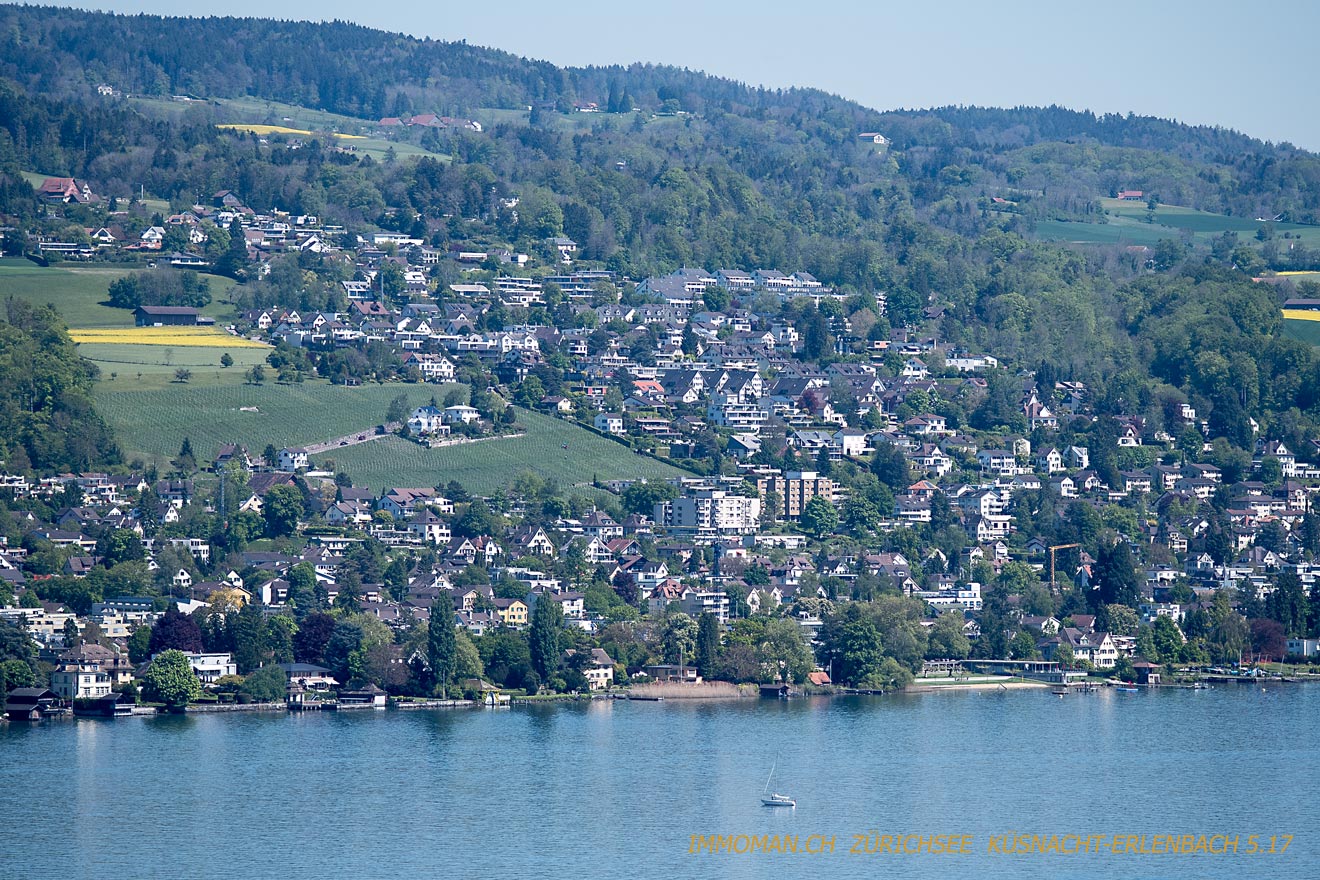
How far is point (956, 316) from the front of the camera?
99.6 metres

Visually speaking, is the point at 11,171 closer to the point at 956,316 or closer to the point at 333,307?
the point at 333,307

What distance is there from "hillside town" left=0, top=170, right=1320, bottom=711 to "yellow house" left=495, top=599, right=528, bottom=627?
129 mm

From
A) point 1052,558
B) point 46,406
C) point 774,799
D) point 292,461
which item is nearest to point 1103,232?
point 1052,558

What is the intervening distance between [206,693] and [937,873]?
21.9m

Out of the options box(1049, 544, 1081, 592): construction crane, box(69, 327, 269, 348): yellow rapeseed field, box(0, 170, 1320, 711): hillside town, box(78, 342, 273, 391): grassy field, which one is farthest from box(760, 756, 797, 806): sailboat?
box(69, 327, 269, 348): yellow rapeseed field

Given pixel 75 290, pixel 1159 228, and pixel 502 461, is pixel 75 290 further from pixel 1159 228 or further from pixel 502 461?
pixel 1159 228

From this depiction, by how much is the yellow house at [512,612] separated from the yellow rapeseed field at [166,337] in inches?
936

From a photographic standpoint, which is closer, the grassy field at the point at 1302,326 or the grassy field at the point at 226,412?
the grassy field at the point at 226,412

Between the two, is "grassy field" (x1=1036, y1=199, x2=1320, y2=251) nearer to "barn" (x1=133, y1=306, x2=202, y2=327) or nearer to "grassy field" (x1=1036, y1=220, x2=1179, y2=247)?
"grassy field" (x1=1036, y1=220, x2=1179, y2=247)

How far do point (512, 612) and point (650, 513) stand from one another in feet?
39.2

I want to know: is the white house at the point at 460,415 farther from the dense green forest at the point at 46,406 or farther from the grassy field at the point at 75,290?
the grassy field at the point at 75,290

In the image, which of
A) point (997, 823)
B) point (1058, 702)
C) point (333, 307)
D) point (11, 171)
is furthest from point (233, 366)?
point (997, 823)

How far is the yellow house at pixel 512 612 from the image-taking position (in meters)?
59.4

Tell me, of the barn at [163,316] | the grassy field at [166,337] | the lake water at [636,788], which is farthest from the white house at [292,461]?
the lake water at [636,788]
